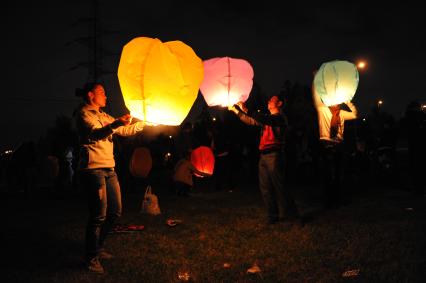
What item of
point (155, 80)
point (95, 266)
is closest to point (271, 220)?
point (95, 266)

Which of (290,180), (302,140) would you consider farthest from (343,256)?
(302,140)

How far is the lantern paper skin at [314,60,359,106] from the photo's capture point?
22.8 ft

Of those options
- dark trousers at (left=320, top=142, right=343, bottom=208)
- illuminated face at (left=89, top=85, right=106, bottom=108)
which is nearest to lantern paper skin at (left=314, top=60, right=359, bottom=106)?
dark trousers at (left=320, top=142, right=343, bottom=208)

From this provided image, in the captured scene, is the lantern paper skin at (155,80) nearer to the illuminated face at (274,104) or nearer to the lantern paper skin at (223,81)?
the lantern paper skin at (223,81)

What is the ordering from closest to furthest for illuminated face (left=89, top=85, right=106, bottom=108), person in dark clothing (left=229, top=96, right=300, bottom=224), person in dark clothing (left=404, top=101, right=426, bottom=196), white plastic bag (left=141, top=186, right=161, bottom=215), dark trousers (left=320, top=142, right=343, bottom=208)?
illuminated face (left=89, top=85, right=106, bottom=108)
person in dark clothing (left=229, top=96, right=300, bottom=224)
dark trousers (left=320, top=142, right=343, bottom=208)
white plastic bag (left=141, top=186, right=161, bottom=215)
person in dark clothing (left=404, top=101, right=426, bottom=196)

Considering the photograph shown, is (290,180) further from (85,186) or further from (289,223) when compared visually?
(85,186)

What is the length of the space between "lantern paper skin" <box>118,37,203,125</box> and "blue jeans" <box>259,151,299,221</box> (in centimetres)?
285

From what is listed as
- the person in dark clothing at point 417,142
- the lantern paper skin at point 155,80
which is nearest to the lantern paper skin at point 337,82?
the person in dark clothing at point 417,142

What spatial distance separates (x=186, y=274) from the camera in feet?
14.9

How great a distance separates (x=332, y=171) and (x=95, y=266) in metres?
5.27

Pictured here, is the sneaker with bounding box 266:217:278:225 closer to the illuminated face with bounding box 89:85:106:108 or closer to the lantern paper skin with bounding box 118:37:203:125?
the lantern paper skin with bounding box 118:37:203:125

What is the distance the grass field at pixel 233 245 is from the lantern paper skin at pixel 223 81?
217 cm

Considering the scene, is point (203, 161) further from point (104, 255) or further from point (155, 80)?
point (155, 80)

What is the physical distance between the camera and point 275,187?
6.84 metres
